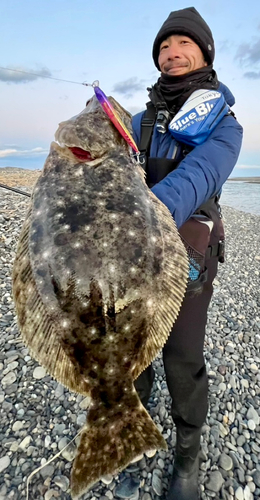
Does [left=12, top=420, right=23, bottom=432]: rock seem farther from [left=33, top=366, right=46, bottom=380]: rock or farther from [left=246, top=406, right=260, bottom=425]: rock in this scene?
[left=246, top=406, right=260, bottom=425]: rock

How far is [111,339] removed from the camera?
178 centimetres

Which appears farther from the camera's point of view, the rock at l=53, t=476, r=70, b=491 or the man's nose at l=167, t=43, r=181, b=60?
the rock at l=53, t=476, r=70, b=491

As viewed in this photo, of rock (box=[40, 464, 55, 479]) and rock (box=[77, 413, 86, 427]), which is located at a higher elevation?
rock (box=[77, 413, 86, 427])

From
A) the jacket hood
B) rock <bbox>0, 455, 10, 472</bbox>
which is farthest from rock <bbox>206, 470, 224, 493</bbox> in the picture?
the jacket hood

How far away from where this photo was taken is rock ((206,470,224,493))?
3.08 metres

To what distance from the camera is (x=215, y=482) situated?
3.12m

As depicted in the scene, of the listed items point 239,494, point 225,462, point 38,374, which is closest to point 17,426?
point 38,374

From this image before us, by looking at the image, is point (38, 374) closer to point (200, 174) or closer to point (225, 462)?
point (225, 462)

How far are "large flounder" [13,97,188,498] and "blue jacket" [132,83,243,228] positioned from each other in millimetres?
156

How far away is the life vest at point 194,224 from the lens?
253 cm

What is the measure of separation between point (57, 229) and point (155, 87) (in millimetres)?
1997

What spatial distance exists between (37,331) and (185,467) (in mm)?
2172

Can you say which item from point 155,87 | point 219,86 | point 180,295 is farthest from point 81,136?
point 219,86

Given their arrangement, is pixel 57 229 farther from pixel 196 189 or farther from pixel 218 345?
pixel 218 345
